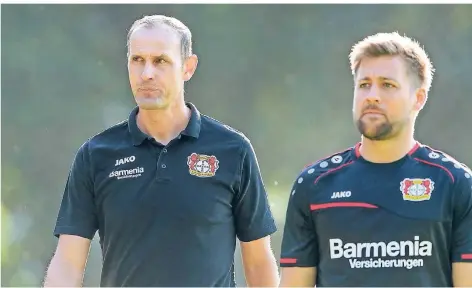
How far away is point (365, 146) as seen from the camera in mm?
4762

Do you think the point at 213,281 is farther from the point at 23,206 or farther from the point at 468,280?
the point at 23,206

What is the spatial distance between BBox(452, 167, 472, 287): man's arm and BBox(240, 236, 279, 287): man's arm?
109 cm

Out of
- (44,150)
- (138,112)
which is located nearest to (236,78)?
(44,150)

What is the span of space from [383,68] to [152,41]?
1073 millimetres

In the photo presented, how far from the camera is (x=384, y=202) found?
4672 millimetres

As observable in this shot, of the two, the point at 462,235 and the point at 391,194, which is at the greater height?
the point at 391,194

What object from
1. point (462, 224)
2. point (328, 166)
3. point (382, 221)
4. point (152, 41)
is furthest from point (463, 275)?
point (152, 41)

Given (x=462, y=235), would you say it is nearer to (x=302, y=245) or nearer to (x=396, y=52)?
(x=302, y=245)

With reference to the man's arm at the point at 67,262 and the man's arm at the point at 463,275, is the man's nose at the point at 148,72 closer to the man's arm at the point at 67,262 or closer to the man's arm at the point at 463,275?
the man's arm at the point at 67,262

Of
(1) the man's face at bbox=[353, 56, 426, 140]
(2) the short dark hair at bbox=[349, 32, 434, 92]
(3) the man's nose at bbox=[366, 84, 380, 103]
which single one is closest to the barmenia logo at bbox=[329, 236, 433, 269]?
(1) the man's face at bbox=[353, 56, 426, 140]

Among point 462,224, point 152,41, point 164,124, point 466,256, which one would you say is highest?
point 152,41

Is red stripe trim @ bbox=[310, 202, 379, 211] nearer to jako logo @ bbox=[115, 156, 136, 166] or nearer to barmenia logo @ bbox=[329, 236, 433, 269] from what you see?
barmenia logo @ bbox=[329, 236, 433, 269]

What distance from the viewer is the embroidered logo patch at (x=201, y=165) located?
5.29 meters

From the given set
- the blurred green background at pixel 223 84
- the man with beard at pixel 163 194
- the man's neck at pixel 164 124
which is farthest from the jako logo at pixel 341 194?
the blurred green background at pixel 223 84
